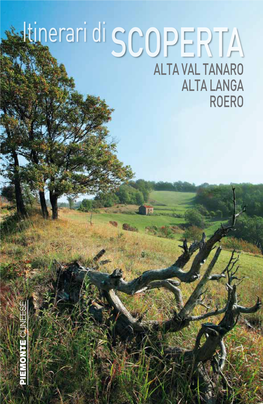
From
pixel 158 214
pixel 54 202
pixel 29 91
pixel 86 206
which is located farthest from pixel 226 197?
pixel 29 91

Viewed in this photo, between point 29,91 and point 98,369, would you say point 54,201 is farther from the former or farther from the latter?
point 98,369

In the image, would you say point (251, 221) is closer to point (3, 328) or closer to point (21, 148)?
point (21, 148)

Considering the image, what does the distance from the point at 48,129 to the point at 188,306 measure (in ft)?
48.2

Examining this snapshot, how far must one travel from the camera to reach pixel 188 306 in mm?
2576

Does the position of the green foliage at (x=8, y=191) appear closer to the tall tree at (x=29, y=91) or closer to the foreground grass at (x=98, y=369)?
the tall tree at (x=29, y=91)

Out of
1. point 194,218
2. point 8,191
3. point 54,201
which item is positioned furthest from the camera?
point 194,218

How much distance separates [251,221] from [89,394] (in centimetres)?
3261

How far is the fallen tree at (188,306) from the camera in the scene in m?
2.10

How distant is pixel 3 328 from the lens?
3377 millimetres

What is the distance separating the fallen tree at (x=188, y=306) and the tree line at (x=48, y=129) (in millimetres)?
9798

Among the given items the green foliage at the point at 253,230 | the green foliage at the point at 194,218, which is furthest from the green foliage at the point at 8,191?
the green foliage at the point at 253,230

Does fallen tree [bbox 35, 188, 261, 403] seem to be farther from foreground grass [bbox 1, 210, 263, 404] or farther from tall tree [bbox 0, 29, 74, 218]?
tall tree [bbox 0, 29, 74, 218]

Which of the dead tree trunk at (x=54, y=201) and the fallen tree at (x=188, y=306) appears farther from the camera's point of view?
the dead tree trunk at (x=54, y=201)

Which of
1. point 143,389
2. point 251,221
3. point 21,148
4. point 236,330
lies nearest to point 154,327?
point 143,389
